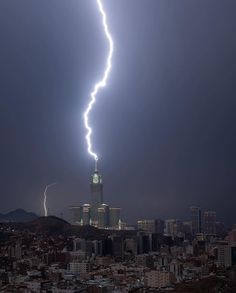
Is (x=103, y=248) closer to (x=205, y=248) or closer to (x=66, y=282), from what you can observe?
(x=205, y=248)

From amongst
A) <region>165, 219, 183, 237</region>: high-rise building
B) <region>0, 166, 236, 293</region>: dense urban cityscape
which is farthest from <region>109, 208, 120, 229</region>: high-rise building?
<region>165, 219, 183, 237</region>: high-rise building

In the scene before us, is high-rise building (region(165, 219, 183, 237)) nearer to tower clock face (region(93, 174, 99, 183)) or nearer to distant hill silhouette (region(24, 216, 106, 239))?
distant hill silhouette (region(24, 216, 106, 239))

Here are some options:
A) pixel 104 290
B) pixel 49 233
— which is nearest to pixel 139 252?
pixel 49 233

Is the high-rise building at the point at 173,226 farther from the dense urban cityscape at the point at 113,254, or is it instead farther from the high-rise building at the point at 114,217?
the high-rise building at the point at 114,217

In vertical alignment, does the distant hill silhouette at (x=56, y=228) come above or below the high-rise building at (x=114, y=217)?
below

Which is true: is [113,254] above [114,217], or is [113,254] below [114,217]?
below

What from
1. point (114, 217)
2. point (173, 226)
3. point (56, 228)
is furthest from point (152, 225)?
point (56, 228)

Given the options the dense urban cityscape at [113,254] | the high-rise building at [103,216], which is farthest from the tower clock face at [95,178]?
the high-rise building at [103,216]

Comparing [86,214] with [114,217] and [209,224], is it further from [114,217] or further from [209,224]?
[209,224]
